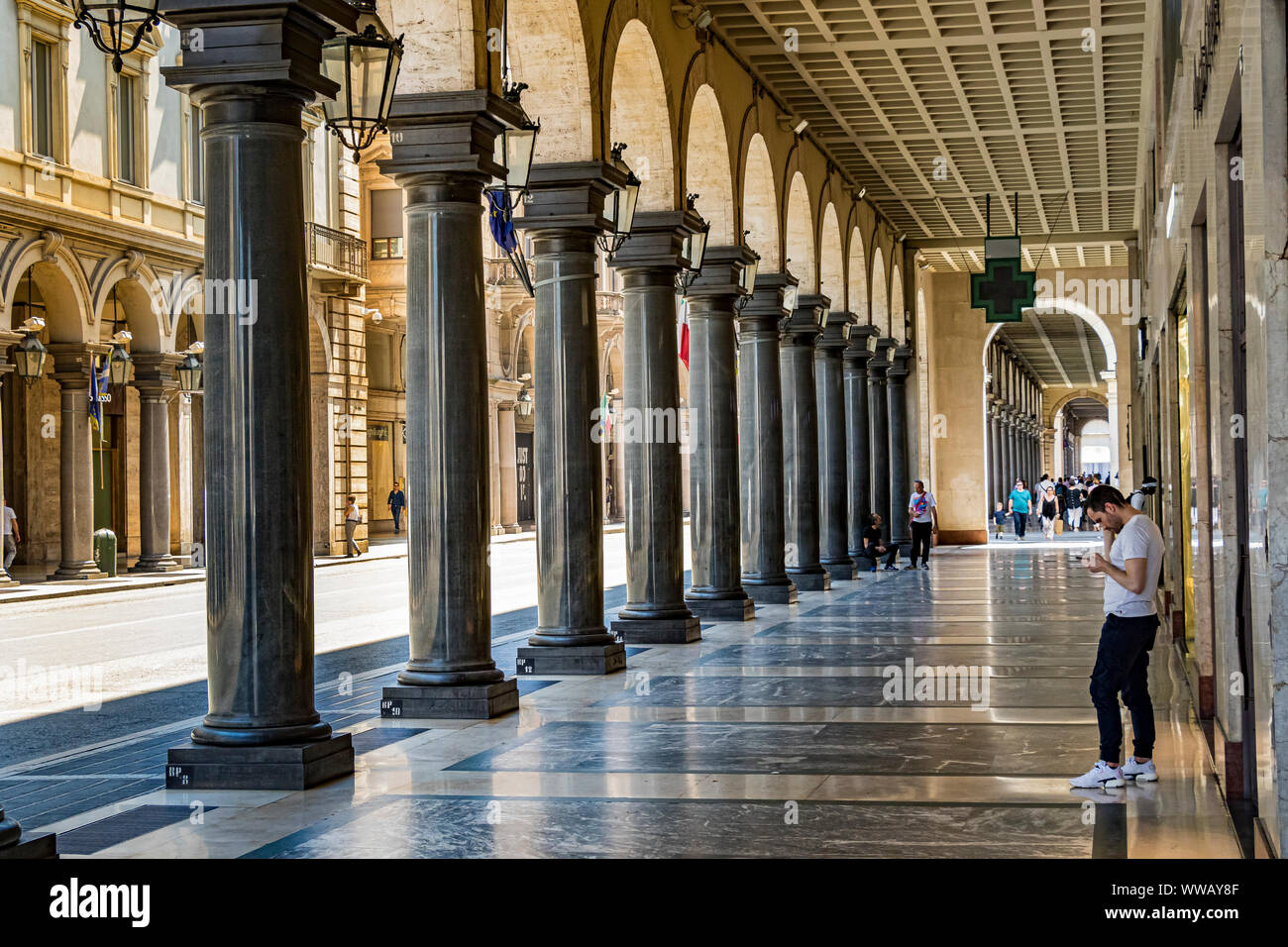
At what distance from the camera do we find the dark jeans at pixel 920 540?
27.9m

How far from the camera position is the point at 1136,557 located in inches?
300

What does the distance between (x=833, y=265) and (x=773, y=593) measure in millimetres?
7773

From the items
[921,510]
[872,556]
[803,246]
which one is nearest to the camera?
[803,246]

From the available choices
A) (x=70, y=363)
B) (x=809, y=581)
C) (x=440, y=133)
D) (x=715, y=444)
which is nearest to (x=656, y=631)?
(x=715, y=444)

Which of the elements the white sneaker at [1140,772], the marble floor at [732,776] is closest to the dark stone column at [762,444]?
the marble floor at [732,776]

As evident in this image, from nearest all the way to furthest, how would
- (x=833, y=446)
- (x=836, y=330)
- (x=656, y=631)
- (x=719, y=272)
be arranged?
1. (x=656, y=631)
2. (x=719, y=272)
3. (x=833, y=446)
4. (x=836, y=330)

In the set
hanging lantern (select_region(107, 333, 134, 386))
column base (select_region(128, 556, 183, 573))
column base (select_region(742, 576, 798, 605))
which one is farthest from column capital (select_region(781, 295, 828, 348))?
column base (select_region(128, 556, 183, 573))

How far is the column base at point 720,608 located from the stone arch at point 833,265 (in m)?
9.02

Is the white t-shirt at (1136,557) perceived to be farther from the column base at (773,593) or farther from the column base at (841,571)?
the column base at (841,571)

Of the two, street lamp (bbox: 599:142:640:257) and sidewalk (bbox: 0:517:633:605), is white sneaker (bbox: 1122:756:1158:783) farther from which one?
sidewalk (bbox: 0:517:633:605)

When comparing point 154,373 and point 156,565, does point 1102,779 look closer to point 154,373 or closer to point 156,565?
point 156,565

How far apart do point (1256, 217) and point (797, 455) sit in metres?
16.7
